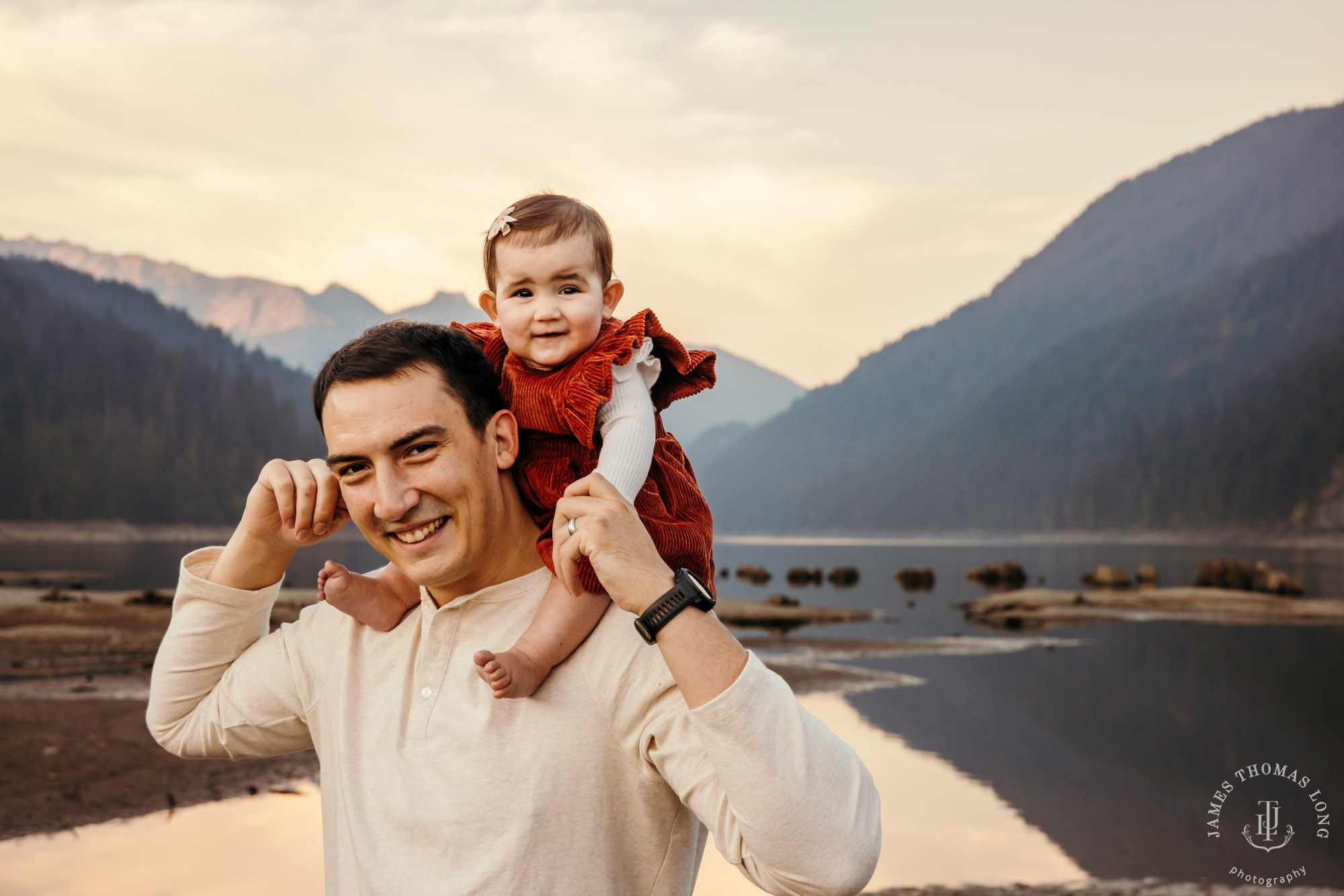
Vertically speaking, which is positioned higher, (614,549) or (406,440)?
(406,440)

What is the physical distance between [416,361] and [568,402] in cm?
46

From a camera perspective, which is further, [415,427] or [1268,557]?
[1268,557]

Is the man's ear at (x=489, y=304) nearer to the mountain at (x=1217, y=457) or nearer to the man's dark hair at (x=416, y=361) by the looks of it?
the man's dark hair at (x=416, y=361)

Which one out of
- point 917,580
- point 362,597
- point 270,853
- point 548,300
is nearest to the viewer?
point 362,597

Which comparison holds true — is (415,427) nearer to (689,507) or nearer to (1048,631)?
(689,507)

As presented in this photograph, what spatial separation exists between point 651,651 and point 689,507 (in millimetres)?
686

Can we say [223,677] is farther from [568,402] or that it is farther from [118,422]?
[118,422]

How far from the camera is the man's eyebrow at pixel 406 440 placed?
2684 mm

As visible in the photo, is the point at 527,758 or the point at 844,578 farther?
the point at 844,578

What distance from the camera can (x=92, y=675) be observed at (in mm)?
20594

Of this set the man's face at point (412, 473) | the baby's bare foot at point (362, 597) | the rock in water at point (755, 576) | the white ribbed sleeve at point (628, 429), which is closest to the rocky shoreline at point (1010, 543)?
the rock in water at point (755, 576)

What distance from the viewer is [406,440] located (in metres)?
2.69

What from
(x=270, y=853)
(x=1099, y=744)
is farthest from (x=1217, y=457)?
(x=270, y=853)

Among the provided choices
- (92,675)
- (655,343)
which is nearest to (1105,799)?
(655,343)
